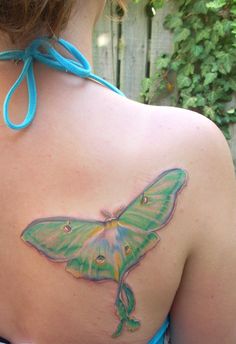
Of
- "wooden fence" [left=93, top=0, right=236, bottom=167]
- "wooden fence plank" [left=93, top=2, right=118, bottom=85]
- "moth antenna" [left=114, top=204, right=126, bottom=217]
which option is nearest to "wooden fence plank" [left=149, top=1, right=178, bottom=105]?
"wooden fence" [left=93, top=0, right=236, bottom=167]

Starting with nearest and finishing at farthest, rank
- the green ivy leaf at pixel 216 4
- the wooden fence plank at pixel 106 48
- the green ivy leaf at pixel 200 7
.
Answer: the green ivy leaf at pixel 216 4 < the green ivy leaf at pixel 200 7 < the wooden fence plank at pixel 106 48

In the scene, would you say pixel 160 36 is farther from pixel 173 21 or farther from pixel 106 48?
pixel 106 48

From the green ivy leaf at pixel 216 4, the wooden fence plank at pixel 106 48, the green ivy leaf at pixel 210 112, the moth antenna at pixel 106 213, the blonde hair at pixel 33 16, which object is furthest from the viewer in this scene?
the wooden fence plank at pixel 106 48

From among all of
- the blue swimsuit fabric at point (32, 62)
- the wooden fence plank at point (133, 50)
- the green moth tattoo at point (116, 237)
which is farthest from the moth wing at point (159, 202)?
the wooden fence plank at point (133, 50)

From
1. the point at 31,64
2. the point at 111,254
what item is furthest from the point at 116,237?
the point at 31,64

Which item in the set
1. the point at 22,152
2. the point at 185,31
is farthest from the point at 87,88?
the point at 185,31

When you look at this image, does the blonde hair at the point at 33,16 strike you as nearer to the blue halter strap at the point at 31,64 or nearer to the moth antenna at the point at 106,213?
the blue halter strap at the point at 31,64

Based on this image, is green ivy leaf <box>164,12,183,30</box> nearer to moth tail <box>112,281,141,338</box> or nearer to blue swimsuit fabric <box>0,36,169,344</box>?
blue swimsuit fabric <box>0,36,169,344</box>
